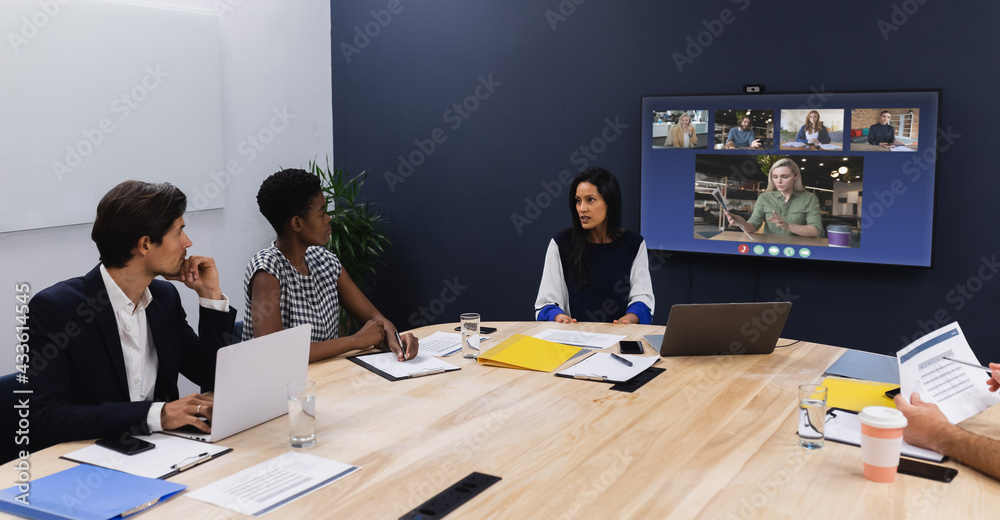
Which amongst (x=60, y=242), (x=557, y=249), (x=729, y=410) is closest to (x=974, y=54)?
(x=557, y=249)

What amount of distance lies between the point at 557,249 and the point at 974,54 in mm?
2063

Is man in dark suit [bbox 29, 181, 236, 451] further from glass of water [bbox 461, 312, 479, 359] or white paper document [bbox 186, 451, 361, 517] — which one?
glass of water [bbox 461, 312, 479, 359]

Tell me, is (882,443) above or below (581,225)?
below

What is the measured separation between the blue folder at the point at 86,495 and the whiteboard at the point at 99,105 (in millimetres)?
2544

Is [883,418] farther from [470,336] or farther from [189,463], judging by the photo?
[189,463]

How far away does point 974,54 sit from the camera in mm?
3582

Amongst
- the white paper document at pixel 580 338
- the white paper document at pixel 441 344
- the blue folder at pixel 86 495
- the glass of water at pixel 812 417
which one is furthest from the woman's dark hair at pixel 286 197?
the glass of water at pixel 812 417

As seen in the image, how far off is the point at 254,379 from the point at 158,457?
0.89 feet

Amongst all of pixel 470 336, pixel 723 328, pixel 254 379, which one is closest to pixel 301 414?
pixel 254 379

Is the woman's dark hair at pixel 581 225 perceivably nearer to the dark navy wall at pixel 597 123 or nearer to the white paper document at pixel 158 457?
the dark navy wall at pixel 597 123

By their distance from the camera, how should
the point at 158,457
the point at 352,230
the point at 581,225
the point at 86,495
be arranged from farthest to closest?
the point at 352,230, the point at 581,225, the point at 158,457, the point at 86,495

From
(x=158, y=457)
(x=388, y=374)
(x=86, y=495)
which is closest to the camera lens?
(x=86, y=495)

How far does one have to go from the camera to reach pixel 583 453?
6.01 ft

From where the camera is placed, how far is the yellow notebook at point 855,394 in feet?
6.95
